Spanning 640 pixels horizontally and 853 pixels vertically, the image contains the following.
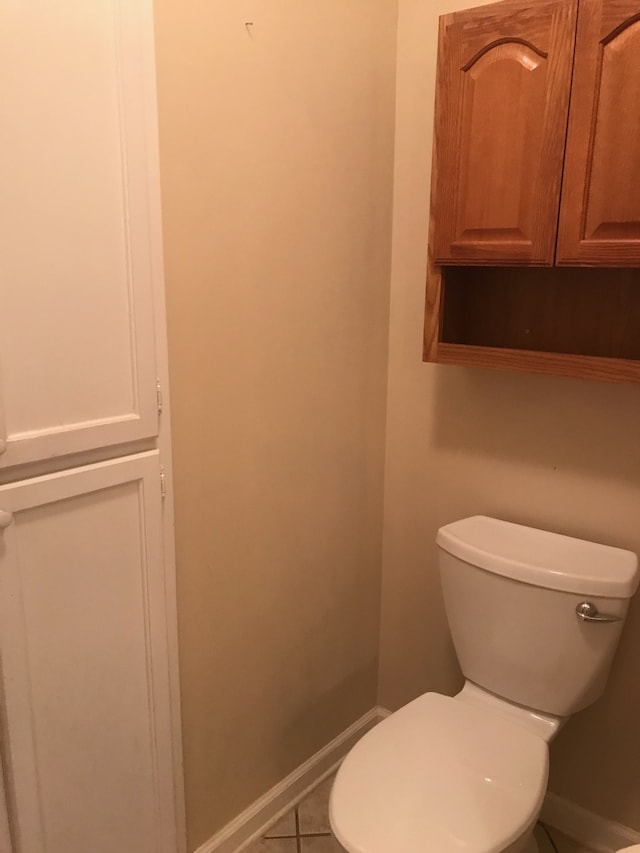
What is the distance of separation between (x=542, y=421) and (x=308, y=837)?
1.20 metres

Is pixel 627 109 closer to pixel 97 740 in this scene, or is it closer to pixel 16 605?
pixel 16 605

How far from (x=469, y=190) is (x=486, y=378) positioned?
1.52ft

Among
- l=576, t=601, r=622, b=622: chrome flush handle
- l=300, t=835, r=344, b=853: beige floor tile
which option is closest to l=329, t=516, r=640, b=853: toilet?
l=576, t=601, r=622, b=622: chrome flush handle

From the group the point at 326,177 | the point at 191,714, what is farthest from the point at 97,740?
the point at 326,177

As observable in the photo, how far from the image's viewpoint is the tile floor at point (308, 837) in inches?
65.2

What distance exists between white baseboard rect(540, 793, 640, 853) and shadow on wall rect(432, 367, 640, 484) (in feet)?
2.84

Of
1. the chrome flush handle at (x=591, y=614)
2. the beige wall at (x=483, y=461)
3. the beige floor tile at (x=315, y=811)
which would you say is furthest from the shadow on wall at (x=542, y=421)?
the beige floor tile at (x=315, y=811)

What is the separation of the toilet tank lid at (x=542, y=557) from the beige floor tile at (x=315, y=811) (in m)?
0.83

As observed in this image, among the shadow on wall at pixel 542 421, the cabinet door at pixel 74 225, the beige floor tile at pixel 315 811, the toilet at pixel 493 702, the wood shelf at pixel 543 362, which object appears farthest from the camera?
the beige floor tile at pixel 315 811

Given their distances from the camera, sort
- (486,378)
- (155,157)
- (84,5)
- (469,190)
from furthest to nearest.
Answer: (486,378) → (469,190) → (155,157) → (84,5)

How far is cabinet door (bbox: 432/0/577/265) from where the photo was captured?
125 centimetres

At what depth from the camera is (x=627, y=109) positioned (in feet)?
3.88

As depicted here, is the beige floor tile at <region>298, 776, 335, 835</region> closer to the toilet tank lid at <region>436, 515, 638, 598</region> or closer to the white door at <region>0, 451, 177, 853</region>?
the white door at <region>0, 451, 177, 853</region>

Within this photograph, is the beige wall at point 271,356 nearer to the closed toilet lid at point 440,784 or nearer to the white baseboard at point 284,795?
the white baseboard at point 284,795
